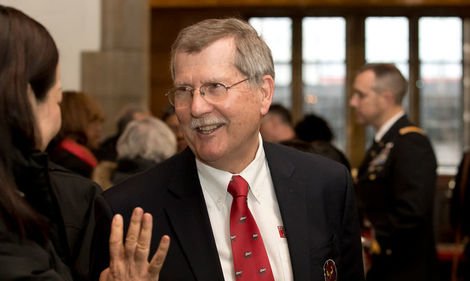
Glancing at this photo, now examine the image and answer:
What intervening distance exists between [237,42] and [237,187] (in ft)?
1.47

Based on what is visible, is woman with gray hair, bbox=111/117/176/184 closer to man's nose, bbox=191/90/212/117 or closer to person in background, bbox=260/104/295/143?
person in background, bbox=260/104/295/143

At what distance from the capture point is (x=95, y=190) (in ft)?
8.04

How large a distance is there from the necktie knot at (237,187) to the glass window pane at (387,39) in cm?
1135

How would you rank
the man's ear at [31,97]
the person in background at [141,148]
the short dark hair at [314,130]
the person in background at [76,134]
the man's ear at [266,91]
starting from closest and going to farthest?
1. the man's ear at [31,97]
2. the man's ear at [266,91]
3. the person in background at [76,134]
4. the person in background at [141,148]
5. the short dark hair at [314,130]

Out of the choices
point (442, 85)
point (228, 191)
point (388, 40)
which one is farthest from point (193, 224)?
point (442, 85)

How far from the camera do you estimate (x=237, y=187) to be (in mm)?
2061

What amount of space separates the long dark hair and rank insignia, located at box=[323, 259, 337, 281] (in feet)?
2.95

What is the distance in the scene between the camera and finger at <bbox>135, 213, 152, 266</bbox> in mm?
1629

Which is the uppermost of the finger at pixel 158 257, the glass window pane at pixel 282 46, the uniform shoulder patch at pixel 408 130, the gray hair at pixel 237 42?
the glass window pane at pixel 282 46

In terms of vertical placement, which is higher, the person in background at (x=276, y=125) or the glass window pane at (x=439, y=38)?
the glass window pane at (x=439, y=38)

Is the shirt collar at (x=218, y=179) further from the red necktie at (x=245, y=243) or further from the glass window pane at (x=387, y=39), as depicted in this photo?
the glass window pane at (x=387, y=39)

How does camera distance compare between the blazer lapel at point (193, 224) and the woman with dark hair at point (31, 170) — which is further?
the blazer lapel at point (193, 224)

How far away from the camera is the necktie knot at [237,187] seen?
2053mm

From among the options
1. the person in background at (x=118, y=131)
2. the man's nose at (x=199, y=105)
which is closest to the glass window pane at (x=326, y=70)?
the person in background at (x=118, y=131)
